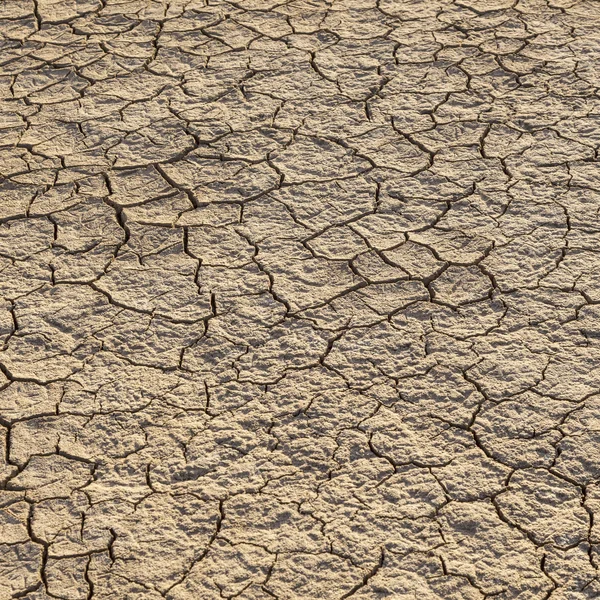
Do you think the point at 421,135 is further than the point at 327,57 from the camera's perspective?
No

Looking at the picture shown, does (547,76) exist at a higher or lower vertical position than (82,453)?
higher

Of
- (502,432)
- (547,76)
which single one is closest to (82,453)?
(502,432)

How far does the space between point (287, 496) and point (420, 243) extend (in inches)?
53.1

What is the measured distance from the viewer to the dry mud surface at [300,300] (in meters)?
3.15

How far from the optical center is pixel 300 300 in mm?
3963

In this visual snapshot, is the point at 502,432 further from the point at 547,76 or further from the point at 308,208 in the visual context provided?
the point at 547,76

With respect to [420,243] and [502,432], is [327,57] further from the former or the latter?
[502,432]

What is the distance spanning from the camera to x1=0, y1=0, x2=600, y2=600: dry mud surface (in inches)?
124

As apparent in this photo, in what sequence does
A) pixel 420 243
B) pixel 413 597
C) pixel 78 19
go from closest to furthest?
pixel 413 597, pixel 420 243, pixel 78 19

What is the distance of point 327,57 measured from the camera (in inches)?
209

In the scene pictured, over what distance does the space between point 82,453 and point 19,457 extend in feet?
0.68

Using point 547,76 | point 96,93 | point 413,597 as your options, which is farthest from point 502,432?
point 96,93

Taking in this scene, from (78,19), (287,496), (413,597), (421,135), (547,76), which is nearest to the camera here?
(413,597)

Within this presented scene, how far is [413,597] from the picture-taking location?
3000mm
